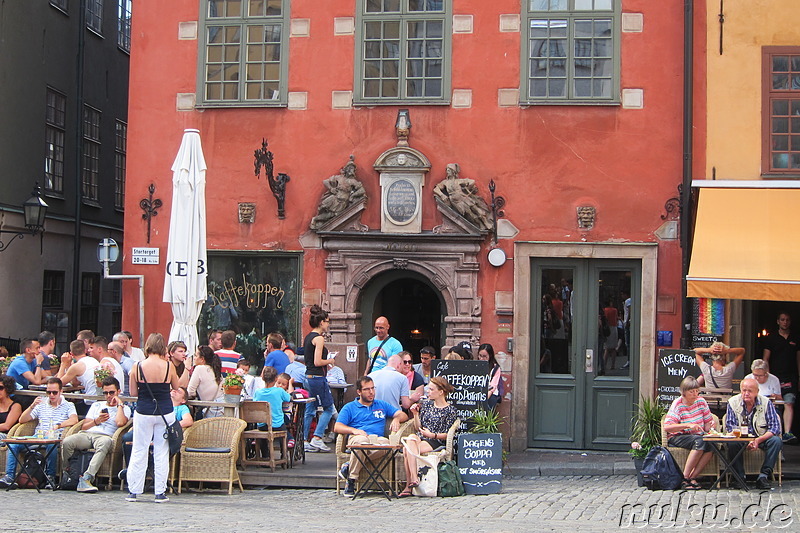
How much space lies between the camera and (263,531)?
10.1m

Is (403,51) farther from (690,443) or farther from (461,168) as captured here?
(690,443)

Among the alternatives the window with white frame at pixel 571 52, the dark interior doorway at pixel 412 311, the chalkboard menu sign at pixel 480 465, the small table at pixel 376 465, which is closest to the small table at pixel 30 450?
the small table at pixel 376 465

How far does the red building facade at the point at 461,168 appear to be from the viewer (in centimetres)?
1661

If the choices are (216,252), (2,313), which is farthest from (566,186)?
(2,313)

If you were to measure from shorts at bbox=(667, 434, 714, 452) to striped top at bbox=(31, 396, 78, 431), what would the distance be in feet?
21.8

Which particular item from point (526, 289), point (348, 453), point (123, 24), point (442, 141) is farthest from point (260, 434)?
point (123, 24)

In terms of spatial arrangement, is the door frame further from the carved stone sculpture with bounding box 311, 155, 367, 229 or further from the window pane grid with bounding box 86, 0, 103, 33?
the window pane grid with bounding box 86, 0, 103, 33

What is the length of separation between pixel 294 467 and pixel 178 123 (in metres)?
5.95

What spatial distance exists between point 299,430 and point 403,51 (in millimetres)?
5671

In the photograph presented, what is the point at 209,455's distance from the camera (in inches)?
517

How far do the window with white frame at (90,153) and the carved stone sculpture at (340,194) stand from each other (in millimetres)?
8603

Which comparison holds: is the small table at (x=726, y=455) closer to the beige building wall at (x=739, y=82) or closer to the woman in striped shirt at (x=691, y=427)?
the woman in striped shirt at (x=691, y=427)

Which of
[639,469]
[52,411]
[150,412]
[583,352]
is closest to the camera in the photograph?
[150,412]

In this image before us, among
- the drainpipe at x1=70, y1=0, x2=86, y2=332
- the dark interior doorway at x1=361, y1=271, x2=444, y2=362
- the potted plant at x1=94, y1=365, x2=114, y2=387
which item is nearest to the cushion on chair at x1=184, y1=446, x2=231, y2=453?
the potted plant at x1=94, y1=365, x2=114, y2=387
